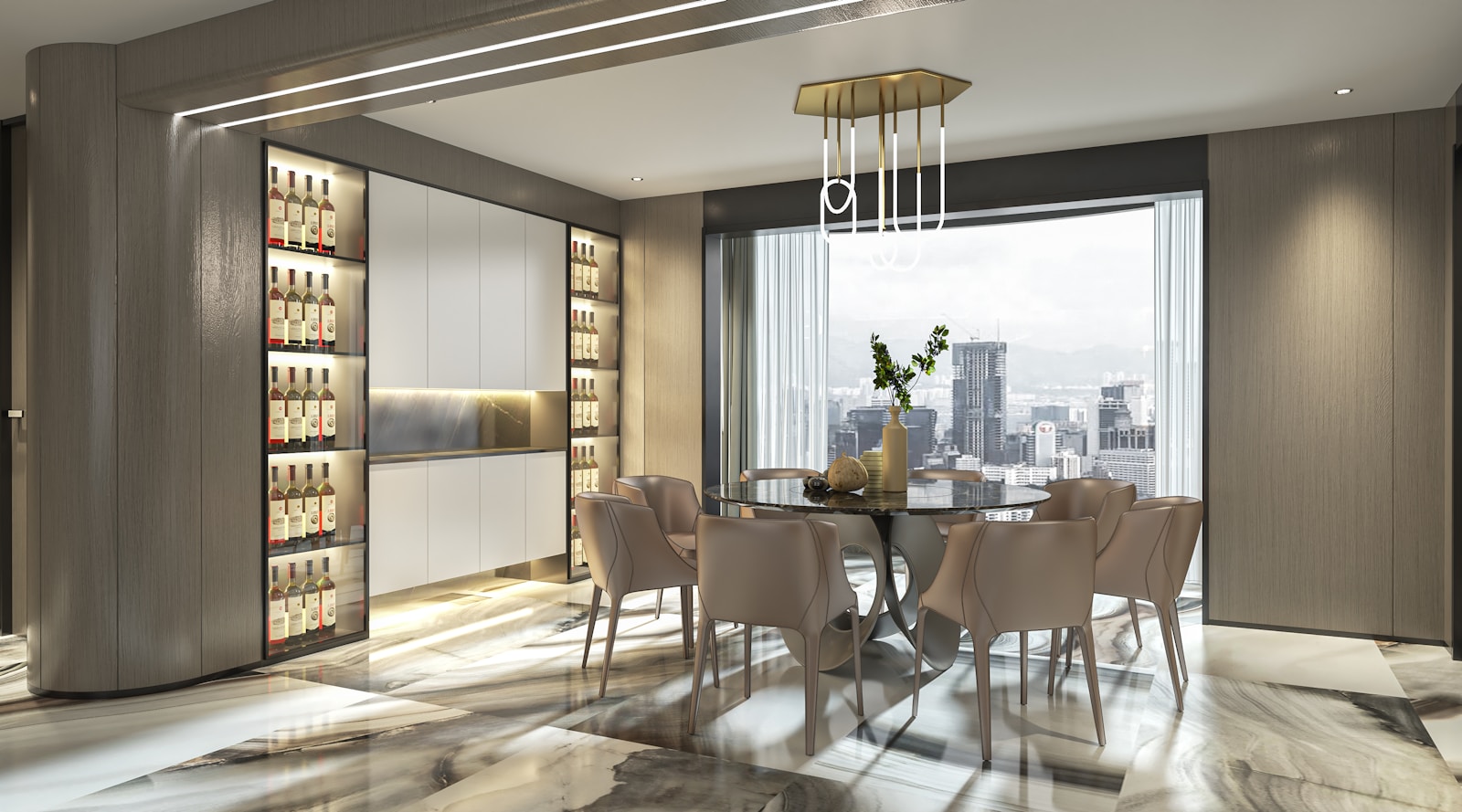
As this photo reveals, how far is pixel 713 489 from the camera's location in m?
4.57

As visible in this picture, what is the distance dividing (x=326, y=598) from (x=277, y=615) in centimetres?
30

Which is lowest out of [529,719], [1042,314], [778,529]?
[529,719]

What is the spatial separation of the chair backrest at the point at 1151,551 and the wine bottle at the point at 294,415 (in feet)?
12.0

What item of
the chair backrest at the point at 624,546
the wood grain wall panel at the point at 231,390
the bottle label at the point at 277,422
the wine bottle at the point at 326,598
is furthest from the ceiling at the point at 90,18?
the wine bottle at the point at 326,598

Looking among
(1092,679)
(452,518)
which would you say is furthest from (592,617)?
(1092,679)

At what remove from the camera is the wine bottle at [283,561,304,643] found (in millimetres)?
4480

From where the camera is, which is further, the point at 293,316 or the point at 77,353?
the point at 293,316

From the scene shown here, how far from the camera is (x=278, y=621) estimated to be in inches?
173

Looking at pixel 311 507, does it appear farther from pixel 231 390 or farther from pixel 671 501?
pixel 671 501

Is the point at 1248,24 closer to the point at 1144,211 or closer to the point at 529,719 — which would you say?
the point at 1144,211

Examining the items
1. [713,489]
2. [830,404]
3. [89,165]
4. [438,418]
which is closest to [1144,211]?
[830,404]

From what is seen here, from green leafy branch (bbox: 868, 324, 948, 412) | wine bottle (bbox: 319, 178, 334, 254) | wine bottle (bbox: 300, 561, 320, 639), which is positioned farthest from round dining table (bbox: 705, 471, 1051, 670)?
wine bottle (bbox: 319, 178, 334, 254)

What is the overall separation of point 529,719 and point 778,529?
4.05 feet

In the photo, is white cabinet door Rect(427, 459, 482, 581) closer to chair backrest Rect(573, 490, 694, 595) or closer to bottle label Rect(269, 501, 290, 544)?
bottle label Rect(269, 501, 290, 544)
